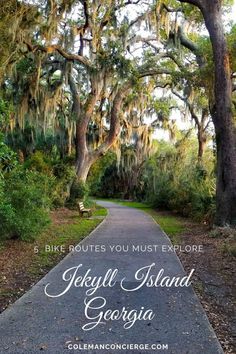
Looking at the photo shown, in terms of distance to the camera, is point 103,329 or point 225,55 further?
point 225,55

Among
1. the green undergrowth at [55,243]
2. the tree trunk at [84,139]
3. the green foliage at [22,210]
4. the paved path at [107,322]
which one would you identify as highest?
the tree trunk at [84,139]

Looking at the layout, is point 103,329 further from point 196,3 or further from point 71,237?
point 196,3

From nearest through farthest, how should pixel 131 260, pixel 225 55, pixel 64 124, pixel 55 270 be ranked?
pixel 55 270
pixel 131 260
pixel 225 55
pixel 64 124

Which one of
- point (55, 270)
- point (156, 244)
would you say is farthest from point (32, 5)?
point (55, 270)

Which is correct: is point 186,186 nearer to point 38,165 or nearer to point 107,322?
point 38,165

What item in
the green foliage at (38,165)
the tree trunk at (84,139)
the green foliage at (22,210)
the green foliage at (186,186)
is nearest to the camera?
the green foliage at (22,210)

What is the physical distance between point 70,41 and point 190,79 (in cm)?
588

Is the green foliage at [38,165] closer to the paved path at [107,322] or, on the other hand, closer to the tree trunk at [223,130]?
the tree trunk at [223,130]

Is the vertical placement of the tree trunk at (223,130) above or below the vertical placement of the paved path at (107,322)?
above

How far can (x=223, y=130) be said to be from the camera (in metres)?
12.2

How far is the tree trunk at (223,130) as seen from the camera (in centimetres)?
1192

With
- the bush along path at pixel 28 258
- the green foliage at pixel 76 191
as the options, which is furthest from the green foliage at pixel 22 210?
the green foliage at pixel 76 191

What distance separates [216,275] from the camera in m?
6.76

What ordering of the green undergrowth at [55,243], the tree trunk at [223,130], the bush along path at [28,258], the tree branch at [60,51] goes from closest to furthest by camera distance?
the bush along path at [28,258], the green undergrowth at [55,243], the tree trunk at [223,130], the tree branch at [60,51]
